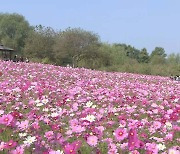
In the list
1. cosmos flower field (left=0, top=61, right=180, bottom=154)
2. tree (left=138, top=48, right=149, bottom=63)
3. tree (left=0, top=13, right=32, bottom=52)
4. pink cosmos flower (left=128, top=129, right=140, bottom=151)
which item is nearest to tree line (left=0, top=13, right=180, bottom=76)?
tree (left=0, top=13, right=32, bottom=52)

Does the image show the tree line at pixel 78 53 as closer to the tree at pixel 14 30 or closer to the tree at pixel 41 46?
the tree at pixel 41 46

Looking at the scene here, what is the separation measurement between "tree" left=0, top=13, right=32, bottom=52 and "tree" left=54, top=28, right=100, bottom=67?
25546mm

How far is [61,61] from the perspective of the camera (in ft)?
178

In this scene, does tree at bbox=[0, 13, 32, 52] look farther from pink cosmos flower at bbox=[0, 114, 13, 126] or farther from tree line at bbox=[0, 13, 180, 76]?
pink cosmos flower at bbox=[0, 114, 13, 126]

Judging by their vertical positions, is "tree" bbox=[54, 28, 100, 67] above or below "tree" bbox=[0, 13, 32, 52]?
below

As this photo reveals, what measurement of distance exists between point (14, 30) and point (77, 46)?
3114cm

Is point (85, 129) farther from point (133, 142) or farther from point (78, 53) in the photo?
point (78, 53)

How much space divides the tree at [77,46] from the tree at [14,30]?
2555 centimetres

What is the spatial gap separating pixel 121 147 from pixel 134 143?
1.12 feet

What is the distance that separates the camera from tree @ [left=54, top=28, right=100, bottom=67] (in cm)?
4944

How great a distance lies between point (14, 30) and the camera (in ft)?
254

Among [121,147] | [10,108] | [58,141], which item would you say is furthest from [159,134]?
[10,108]

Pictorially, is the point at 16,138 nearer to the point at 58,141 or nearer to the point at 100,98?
the point at 58,141

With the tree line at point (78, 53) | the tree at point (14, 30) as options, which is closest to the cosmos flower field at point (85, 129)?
the tree line at point (78, 53)
